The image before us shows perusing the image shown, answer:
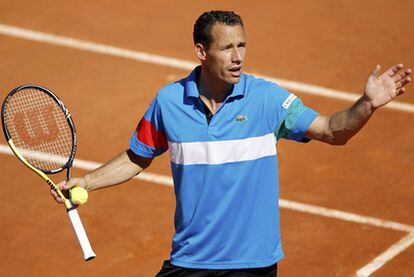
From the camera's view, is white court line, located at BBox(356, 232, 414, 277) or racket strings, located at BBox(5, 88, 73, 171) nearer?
racket strings, located at BBox(5, 88, 73, 171)

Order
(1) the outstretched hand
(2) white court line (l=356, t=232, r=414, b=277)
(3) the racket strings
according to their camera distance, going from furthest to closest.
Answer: (2) white court line (l=356, t=232, r=414, b=277), (3) the racket strings, (1) the outstretched hand

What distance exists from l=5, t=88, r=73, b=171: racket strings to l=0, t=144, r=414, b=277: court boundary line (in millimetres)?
2725

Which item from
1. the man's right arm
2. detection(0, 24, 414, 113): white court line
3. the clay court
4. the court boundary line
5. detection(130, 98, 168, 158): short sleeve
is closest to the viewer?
detection(130, 98, 168, 158): short sleeve

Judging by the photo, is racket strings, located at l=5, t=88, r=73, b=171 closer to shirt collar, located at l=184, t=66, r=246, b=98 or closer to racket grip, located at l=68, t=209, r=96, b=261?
racket grip, located at l=68, t=209, r=96, b=261

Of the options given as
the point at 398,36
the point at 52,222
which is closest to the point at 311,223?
the point at 52,222

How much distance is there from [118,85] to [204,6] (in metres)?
2.45

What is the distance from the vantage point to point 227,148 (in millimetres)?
6551

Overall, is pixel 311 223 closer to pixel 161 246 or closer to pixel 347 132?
pixel 161 246

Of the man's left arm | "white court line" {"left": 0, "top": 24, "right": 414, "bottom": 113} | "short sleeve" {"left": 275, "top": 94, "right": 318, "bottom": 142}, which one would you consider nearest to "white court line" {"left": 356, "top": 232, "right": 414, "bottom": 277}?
"white court line" {"left": 0, "top": 24, "right": 414, "bottom": 113}

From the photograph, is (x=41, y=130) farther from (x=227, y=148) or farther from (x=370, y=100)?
(x=370, y=100)

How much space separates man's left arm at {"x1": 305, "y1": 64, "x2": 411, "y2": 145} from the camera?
242 inches

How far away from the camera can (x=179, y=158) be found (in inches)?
262

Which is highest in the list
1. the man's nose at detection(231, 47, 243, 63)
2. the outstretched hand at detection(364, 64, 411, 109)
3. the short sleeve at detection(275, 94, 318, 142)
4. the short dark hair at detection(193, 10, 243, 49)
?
the short dark hair at detection(193, 10, 243, 49)

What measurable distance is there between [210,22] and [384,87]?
50.9 inches
